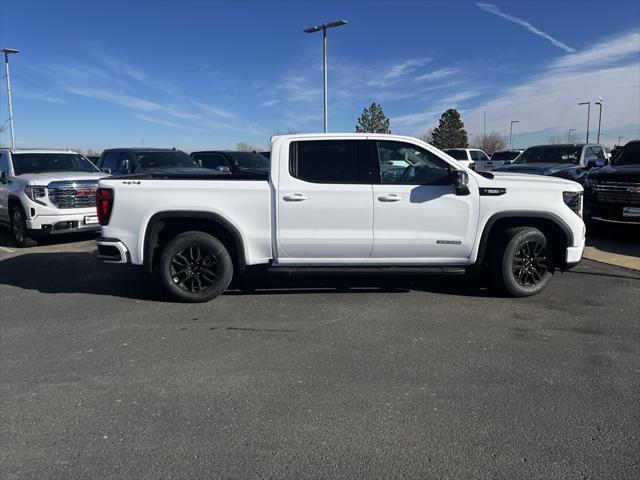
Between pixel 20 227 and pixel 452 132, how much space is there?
5536cm

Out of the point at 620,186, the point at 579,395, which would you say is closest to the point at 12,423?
the point at 579,395

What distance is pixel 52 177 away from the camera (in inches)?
383

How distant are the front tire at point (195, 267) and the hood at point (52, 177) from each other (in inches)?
195

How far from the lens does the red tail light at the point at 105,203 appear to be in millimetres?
5676

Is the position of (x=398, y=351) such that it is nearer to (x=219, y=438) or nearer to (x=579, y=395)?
(x=579, y=395)

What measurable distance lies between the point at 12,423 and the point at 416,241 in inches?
159

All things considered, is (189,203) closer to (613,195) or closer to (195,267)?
(195,267)

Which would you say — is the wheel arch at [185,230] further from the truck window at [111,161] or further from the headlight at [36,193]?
the truck window at [111,161]

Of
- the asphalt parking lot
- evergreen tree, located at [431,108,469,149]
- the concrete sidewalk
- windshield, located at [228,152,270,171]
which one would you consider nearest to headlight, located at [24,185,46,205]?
the asphalt parking lot

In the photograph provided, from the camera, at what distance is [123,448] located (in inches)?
120

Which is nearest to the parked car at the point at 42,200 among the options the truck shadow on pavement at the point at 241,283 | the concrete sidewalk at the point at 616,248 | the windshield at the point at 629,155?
the truck shadow on pavement at the point at 241,283

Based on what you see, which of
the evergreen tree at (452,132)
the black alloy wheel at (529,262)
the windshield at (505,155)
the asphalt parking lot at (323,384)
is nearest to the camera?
the asphalt parking lot at (323,384)

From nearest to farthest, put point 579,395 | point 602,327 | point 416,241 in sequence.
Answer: point 579,395
point 602,327
point 416,241

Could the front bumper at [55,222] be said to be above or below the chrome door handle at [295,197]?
below
